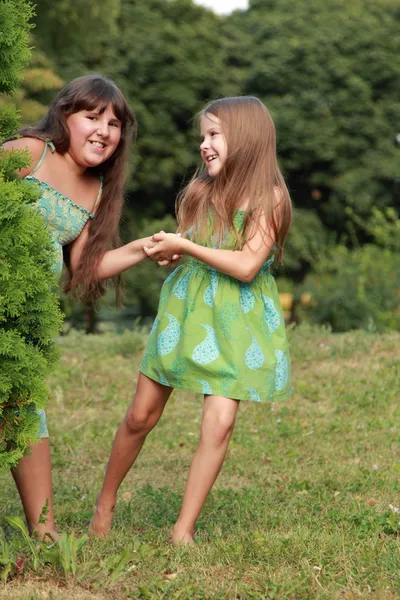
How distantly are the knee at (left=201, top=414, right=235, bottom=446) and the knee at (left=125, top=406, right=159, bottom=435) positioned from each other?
31 centimetres

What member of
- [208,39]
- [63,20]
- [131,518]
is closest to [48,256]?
[131,518]

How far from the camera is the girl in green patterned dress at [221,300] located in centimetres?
349

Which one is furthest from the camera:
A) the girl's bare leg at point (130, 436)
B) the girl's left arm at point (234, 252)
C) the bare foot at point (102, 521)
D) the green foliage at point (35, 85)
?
the green foliage at point (35, 85)

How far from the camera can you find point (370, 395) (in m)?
6.18

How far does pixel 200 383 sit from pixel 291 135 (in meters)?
16.6

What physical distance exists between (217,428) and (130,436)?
0.46m

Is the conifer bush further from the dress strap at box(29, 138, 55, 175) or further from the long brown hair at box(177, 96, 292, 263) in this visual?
the long brown hair at box(177, 96, 292, 263)

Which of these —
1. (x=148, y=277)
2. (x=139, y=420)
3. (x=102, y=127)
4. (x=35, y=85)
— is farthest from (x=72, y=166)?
(x=148, y=277)

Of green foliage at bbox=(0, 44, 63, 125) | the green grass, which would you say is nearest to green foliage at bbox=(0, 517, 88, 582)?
the green grass

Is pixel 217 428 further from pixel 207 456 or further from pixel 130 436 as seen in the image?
pixel 130 436

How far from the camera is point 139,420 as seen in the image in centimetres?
369

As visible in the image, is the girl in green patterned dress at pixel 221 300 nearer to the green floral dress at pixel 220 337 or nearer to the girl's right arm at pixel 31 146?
the green floral dress at pixel 220 337

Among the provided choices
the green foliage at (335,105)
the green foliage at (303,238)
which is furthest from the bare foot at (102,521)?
the green foliage at (335,105)

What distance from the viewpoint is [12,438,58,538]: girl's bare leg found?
11.9 ft
